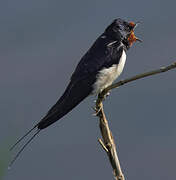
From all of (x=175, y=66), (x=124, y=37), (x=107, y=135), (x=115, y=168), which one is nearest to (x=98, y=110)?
(x=107, y=135)

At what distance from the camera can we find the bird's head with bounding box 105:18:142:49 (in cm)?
150

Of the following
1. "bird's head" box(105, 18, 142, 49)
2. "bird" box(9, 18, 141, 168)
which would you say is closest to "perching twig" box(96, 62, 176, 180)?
"bird" box(9, 18, 141, 168)

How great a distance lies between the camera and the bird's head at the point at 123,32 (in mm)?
1496

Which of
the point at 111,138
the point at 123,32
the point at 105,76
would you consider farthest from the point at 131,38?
the point at 111,138

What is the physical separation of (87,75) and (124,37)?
227mm

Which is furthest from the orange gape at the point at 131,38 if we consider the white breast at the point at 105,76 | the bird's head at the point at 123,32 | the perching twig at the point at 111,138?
the perching twig at the point at 111,138

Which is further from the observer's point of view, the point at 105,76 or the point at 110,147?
the point at 105,76

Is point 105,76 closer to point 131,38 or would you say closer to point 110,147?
point 131,38

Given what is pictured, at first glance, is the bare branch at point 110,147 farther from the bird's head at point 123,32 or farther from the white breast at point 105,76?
the bird's head at point 123,32

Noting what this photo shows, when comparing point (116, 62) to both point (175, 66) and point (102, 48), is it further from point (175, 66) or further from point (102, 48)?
point (175, 66)

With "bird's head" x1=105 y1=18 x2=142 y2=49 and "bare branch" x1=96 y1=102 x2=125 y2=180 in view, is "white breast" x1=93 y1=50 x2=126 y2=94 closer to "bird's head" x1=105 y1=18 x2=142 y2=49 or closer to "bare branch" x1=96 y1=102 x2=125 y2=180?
"bird's head" x1=105 y1=18 x2=142 y2=49

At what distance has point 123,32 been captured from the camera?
151cm

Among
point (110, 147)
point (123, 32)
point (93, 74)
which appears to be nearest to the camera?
point (110, 147)

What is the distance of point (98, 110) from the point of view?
1.08m
